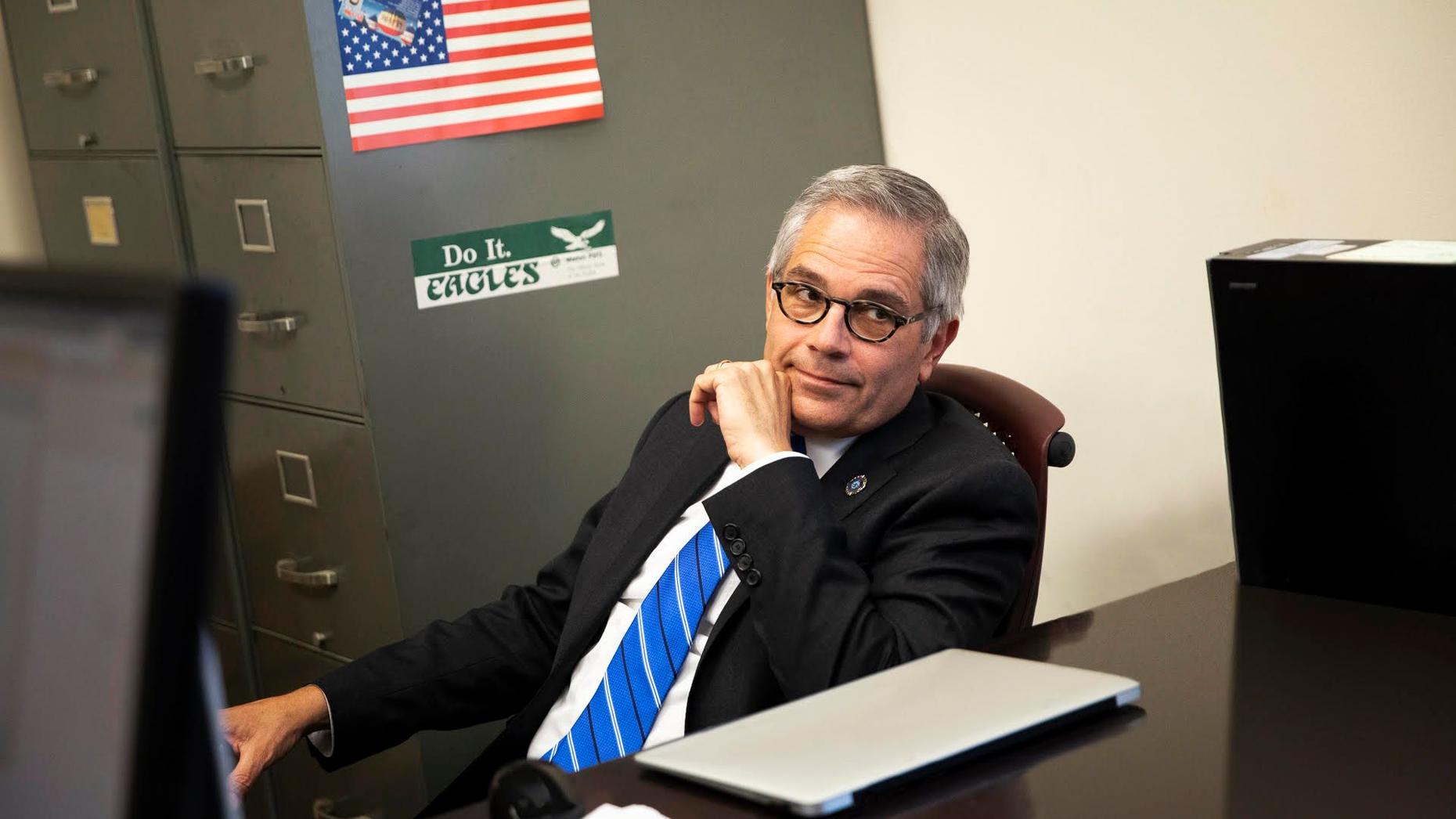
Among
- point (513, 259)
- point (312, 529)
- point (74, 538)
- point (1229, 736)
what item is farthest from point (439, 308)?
point (74, 538)

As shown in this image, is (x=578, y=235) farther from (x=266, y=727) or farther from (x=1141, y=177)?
(x=266, y=727)

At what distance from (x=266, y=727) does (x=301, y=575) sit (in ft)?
3.45

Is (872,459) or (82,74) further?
(82,74)

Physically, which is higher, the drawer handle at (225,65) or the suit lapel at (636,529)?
the drawer handle at (225,65)

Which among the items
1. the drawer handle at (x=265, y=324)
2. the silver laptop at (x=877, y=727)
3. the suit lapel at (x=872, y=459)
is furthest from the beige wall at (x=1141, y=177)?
the drawer handle at (x=265, y=324)

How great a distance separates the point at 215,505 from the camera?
0.54m

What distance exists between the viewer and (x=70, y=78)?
312 centimetres

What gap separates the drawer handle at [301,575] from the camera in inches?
107

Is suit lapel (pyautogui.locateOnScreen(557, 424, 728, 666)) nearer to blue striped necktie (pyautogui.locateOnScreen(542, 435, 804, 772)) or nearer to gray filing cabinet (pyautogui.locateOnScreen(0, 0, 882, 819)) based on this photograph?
blue striped necktie (pyautogui.locateOnScreen(542, 435, 804, 772))

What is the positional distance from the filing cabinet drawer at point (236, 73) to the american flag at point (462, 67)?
0.09 meters

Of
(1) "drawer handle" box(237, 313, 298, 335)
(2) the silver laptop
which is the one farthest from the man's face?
(1) "drawer handle" box(237, 313, 298, 335)

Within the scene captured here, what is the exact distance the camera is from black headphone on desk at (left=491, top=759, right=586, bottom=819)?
113 centimetres

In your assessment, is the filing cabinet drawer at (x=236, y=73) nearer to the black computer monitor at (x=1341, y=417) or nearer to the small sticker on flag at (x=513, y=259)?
the small sticker on flag at (x=513, y=259)

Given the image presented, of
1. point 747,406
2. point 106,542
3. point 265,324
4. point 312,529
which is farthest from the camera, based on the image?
point 312,529
